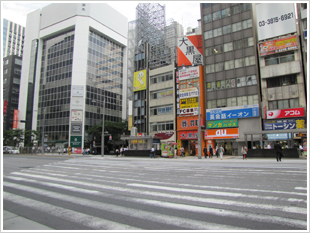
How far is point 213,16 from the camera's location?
43.0 m

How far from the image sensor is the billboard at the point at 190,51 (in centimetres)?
4544

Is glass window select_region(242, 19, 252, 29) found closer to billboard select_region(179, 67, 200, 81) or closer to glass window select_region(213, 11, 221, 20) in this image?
glass window select_region(213, 11, 221, 20)

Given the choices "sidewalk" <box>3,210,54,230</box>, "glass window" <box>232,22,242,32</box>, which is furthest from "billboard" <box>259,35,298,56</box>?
"sidewalk" <box>3,210,54,230</box>

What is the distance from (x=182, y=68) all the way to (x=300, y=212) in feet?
140

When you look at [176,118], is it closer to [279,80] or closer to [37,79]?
[279,80]

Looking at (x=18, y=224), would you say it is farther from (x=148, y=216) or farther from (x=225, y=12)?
(x=225, y=12)

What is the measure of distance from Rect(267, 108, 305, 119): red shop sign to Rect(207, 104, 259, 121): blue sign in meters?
2.07

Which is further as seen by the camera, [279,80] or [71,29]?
[71,29]

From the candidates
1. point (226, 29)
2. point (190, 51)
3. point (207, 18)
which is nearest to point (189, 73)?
point (190, 51)

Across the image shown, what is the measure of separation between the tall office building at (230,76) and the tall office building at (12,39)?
124 m

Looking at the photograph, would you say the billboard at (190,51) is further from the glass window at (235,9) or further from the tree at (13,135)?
the tree at (13,135)

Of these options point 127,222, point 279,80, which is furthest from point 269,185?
point 279,80

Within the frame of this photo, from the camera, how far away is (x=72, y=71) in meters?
68.0

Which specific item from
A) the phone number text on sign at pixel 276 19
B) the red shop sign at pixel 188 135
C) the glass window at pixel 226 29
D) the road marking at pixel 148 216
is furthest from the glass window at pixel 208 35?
the road marking at pixel 148 216
